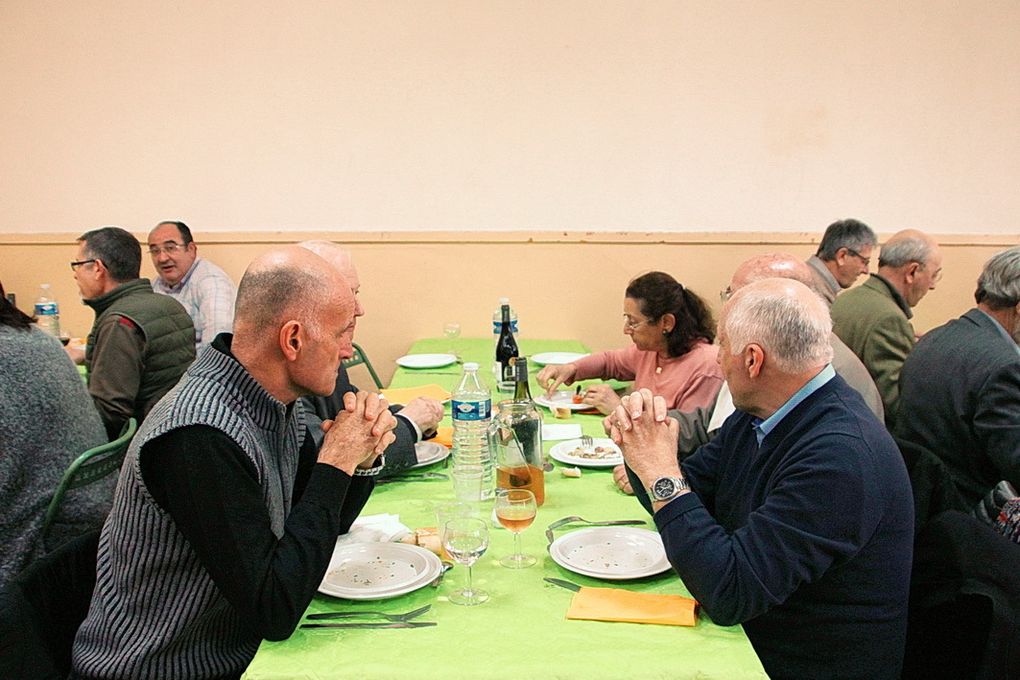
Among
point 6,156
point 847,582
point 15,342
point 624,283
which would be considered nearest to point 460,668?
point 847,582

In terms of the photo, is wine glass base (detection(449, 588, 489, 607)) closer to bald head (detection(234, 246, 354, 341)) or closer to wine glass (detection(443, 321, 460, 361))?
bald head (detection(234, 246, 354, 341))

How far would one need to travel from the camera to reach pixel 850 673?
1.61m

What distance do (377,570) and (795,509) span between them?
32.5 inches

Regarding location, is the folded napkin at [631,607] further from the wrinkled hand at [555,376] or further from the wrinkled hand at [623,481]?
the wrinkled hand at [555,376]

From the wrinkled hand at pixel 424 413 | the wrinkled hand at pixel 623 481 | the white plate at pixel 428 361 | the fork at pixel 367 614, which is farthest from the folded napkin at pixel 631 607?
the white plate at pixel 428 361

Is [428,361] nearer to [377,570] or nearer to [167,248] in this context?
[167,248]

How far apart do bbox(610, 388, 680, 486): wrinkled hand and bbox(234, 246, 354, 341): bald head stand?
65cm

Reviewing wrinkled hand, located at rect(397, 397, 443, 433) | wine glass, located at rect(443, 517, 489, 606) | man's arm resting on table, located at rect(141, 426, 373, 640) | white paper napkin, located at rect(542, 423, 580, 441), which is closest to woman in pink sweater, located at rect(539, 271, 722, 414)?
white paper napkin, located at rect(542, 423, 580, 441)

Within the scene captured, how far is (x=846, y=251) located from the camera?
438cm

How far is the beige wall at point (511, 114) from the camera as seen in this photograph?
16.1 ft

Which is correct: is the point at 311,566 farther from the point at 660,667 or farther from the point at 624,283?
the point at 624,283

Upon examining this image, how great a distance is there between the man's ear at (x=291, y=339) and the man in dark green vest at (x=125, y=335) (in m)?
2.08

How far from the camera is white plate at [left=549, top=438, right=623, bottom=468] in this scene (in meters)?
2.39

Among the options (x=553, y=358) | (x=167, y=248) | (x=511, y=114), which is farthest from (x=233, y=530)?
(x=511, y=114)
